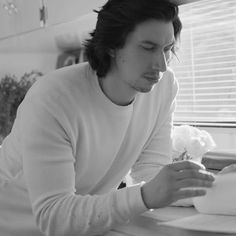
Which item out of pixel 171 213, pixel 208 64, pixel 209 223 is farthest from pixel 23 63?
pixel 209 223

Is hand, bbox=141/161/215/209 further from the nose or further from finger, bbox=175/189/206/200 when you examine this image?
the nose

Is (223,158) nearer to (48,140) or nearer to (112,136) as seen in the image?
(112,136)

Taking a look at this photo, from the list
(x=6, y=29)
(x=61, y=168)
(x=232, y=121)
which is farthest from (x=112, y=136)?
(x=6, y=29)

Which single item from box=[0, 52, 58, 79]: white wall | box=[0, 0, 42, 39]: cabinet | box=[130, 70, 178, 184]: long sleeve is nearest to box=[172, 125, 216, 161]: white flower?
box=[130, 70, 178, 184]: long sleeve

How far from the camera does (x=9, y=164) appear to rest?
1181 mm

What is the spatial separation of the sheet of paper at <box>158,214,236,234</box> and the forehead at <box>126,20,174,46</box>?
0.39 m

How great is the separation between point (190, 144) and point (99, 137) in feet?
1.21

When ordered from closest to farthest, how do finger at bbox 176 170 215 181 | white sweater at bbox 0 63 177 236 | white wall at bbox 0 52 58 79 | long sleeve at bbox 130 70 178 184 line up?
finger at bbox 176 170 215 181 < white sweater at bbox 0 63 177 236 < long sleeve at bbox 130 70 178 184 < white wall at bbox 0 52 58 79

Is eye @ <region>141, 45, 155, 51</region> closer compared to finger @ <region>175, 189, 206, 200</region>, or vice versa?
finger @ <region>175, 189, 206, 200</region>

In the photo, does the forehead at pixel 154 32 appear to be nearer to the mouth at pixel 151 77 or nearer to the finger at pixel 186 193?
the mouth at pixel 151 77

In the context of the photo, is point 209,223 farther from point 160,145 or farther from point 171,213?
point 160,145

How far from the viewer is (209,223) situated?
37.2 inches

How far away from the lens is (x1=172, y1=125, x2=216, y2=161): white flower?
1408 millimetres

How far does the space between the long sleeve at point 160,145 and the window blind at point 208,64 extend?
0.40 metres
